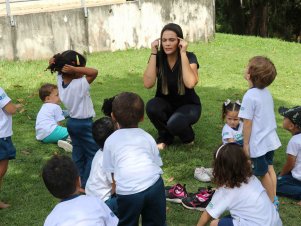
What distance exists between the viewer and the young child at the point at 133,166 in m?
3.47

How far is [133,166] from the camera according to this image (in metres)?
3.46

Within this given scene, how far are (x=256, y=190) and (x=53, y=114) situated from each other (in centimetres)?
370

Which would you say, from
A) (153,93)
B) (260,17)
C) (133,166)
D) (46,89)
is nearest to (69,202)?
(133,166)

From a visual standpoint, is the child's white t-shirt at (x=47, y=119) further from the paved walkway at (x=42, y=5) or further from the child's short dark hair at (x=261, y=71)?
the paved walkway at (x=42, y=5)

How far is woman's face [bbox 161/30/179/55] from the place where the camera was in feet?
19.1

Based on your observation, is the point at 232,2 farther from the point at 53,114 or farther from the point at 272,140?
the point at 272,140

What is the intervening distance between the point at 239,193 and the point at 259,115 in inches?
41.8

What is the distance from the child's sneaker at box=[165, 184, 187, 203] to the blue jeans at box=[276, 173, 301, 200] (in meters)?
0.93

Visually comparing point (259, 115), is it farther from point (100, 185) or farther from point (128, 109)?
point (100, 185)

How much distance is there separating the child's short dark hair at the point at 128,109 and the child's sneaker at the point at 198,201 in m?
1.33

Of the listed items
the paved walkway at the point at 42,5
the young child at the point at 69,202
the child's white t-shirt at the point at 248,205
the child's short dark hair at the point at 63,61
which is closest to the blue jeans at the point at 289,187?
the child's white t-shirt at the point at 248,205

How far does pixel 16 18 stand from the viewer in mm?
10703

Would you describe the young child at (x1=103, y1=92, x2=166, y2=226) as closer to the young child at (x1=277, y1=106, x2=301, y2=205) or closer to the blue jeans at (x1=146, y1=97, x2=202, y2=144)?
the young child at (x1=277, y1=106, x2=301, y2=205)

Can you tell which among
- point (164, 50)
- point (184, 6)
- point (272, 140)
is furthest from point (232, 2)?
point (272, 140)
